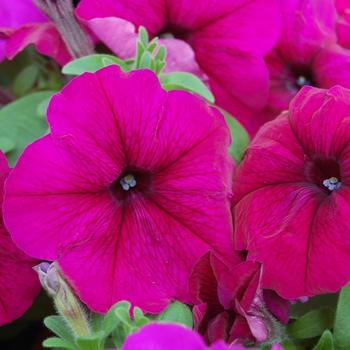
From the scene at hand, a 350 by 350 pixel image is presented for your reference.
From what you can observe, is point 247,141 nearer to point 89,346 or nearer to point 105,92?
point 105,92

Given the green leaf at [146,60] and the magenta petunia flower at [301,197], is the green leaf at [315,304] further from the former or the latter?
the green leaf at [146,60]

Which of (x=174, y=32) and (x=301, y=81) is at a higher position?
(x=174, y=32)

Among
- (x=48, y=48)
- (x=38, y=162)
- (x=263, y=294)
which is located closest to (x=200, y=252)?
(x=263, y=294)

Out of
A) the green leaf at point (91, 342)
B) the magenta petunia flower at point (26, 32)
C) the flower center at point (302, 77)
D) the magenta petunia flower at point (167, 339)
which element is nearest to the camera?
the magenta petunia flower at point (167, 339)

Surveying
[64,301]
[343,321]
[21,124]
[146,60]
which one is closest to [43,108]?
[21,124]

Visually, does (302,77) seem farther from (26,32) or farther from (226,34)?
(26,32)

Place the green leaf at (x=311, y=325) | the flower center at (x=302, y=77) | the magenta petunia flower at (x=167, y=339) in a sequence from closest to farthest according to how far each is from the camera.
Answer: the magenta petunia flower at (x=167, y=339) < the green leaf at (x=311, y=325) < the flower center at (x=302, y=77)

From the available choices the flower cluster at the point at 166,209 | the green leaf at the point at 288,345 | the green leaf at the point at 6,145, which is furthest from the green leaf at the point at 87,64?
the green leaf at the point at 288,345
